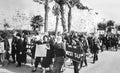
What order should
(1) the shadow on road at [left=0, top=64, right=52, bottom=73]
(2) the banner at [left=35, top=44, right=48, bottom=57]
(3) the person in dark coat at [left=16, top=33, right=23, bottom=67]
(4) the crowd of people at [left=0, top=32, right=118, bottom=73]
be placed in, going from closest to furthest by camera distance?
(4) the crowd of people at [left=0, top=32, right=118, bottom=73]
(2) the banner at [left=35, top=44, right=48, bottom=57]
(1) the shadow on road at [left=0, top=64, right=52, bottom=73]
(3) the person in dark coat at [left=16, top=33, right=23, bottom=67]

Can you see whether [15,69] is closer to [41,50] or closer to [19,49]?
[19,49]

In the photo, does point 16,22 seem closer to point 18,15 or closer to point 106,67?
point 18,15

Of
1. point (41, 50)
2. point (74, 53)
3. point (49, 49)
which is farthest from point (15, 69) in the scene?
point (74, 53)

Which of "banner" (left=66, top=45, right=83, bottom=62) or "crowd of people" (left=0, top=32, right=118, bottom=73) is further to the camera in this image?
"banner" (left=66, top=45, right=83, bottom=62)

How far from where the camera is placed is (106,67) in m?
13.8

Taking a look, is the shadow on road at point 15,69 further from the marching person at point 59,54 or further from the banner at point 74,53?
the marching person at point 59,54

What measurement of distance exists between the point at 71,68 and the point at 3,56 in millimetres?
3598

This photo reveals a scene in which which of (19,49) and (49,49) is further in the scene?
(19,49)

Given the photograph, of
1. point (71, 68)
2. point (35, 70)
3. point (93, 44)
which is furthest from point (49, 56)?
point (93, 44)

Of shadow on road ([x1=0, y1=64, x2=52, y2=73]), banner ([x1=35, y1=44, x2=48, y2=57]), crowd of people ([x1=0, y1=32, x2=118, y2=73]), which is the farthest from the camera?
shadow on road ([x1=0, y1=64, x2=52, y2=73])

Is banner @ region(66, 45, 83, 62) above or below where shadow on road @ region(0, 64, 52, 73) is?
above

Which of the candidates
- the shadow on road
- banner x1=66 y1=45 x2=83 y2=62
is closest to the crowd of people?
banner x1=66 y1=45 x2=83 y2=62

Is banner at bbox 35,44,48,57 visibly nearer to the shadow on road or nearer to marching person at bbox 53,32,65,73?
the shadow on road

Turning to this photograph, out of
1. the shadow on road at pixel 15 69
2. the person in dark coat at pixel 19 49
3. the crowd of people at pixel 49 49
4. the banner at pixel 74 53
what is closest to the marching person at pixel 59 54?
the crowd of people at pixel 49 49
